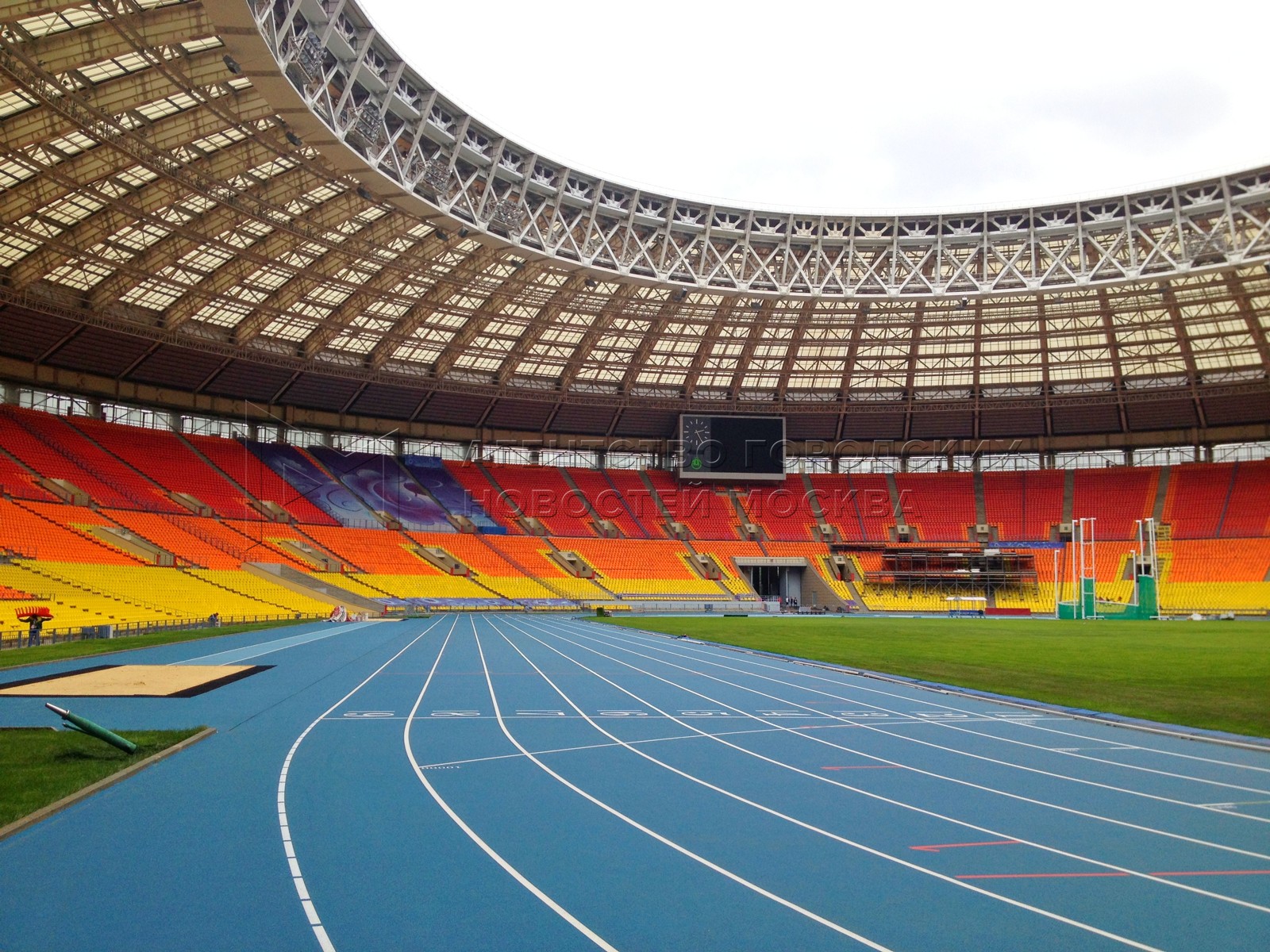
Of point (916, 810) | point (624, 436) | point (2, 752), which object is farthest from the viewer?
point (624, 436)

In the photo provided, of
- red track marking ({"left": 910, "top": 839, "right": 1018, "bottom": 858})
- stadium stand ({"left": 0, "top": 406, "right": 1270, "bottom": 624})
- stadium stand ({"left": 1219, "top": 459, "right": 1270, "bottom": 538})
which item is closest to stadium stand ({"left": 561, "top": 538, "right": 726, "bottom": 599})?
stadium stand ({"left": 0, "top": 406, "right": 1270, "bottom": 624})

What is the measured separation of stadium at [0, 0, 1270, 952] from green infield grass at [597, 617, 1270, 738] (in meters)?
0.34

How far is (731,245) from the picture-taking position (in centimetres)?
4347

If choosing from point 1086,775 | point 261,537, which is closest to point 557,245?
point 261,537

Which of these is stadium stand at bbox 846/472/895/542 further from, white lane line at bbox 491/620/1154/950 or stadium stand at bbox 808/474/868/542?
white lane line at bbox 491/620/1154/950

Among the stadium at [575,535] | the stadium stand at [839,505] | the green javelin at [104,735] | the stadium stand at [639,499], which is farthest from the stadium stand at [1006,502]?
the green javelin at [104,735]

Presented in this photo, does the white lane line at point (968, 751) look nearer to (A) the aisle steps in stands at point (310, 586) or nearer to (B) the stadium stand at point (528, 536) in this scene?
(B) the stadium stand at point (528, 536)

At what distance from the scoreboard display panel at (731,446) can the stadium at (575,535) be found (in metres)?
0.29

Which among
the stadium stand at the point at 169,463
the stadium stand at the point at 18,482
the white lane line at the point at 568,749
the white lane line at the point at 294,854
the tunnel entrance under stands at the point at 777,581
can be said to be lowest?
the white lane line at the point at 568,749

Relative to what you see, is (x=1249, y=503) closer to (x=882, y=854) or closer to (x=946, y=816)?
(x=946, y=816)

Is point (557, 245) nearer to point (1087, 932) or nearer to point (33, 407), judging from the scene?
point (33, 407)

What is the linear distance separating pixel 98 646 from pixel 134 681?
9440mm

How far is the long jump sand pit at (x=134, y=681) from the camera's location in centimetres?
1521

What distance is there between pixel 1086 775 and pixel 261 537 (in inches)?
1861
